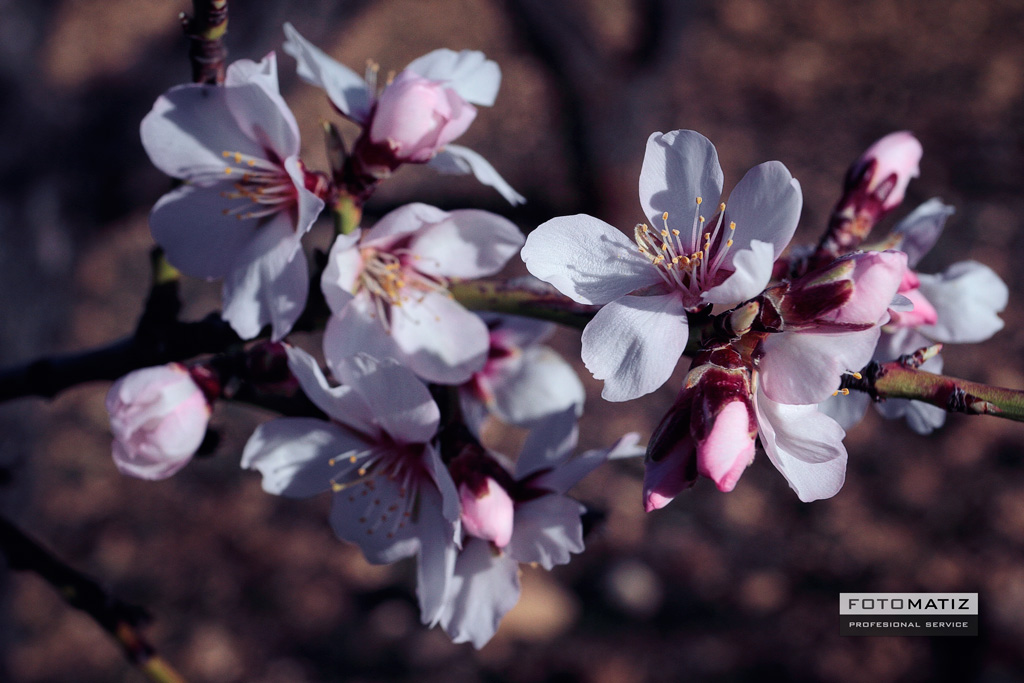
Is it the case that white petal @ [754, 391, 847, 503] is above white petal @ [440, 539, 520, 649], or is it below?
above

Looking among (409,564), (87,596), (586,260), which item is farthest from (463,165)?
(409,564)

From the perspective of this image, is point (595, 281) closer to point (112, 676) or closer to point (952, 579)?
point (112, 676)

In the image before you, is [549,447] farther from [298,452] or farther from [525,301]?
[298,452]

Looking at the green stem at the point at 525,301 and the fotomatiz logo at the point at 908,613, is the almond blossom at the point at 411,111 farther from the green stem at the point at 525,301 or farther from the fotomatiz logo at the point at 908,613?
the fotomatiz logo at the point at 908,613

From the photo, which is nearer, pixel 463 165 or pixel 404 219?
pixel 404 219

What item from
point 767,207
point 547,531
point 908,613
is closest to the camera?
point 767,207

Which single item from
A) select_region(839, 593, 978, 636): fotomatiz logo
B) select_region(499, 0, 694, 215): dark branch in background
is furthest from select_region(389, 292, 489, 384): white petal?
select_region(499, 0, 694, 215): dark branch in background

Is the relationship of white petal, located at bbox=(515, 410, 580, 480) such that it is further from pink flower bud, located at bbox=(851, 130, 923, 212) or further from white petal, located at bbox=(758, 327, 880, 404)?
pink flower bud, located at bbox=(851, 130, 923, 212)
